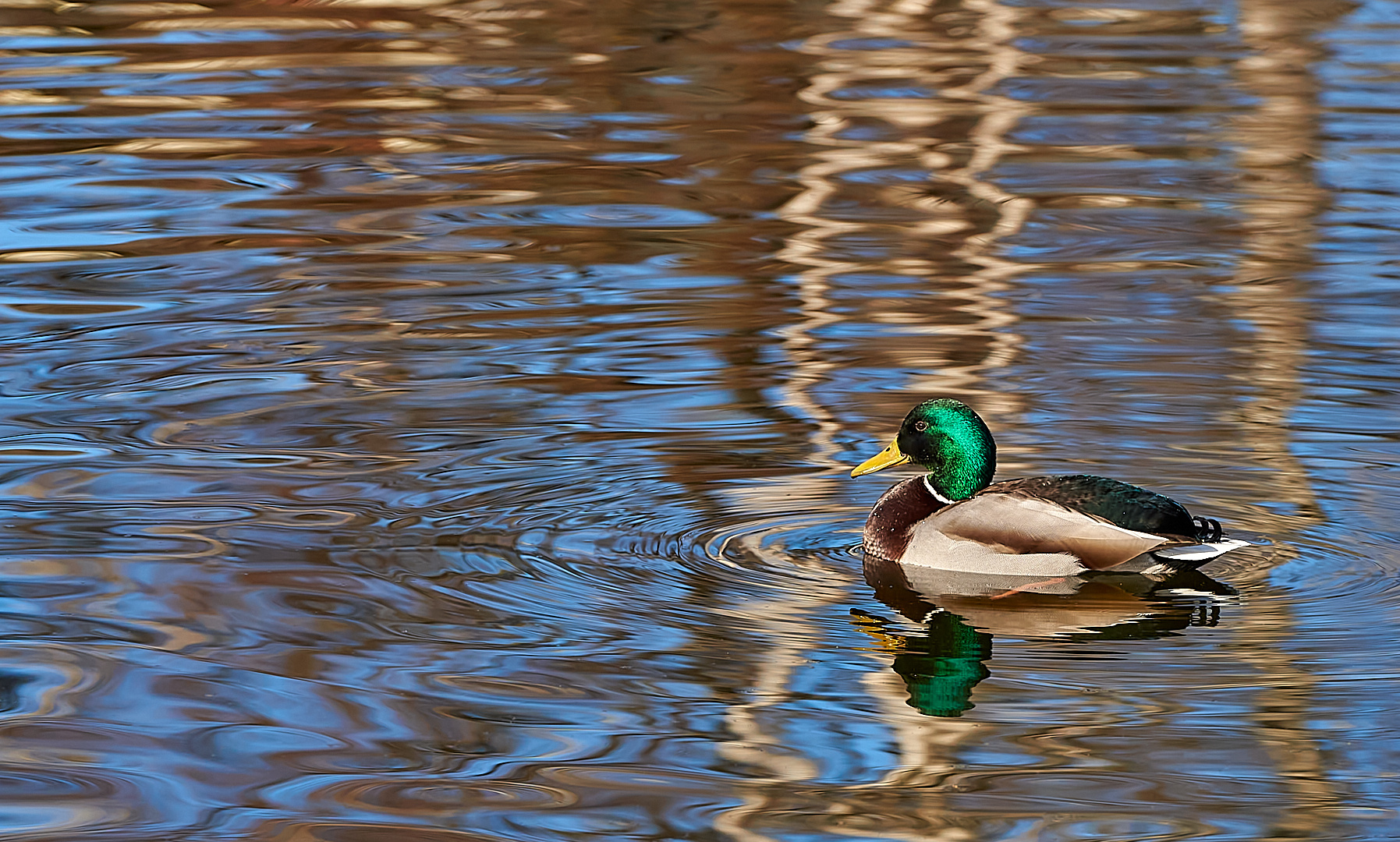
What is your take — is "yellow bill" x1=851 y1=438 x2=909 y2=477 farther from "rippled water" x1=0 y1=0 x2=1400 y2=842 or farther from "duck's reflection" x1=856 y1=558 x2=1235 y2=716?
"duck's reflection" x1=856 y1=558 x2=1235 y2=716

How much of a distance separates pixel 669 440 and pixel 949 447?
157cm

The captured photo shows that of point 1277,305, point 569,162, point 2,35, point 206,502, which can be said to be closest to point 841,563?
point 206,502

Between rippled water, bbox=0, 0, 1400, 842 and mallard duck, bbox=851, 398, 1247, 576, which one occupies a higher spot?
mallard duck, bbox=851, 398, 1247, 576

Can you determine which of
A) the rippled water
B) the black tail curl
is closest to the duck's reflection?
the rippled water

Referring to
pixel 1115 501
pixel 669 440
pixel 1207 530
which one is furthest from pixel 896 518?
pixel 669 440

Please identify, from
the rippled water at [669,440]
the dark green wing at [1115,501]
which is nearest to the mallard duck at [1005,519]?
the dark green wing at [1115,501]

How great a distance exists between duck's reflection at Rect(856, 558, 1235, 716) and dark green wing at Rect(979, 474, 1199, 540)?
268 millimetres

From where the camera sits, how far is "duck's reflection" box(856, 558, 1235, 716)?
6715mm

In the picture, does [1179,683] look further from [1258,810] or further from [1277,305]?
[1277,305]

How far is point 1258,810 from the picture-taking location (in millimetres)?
5656

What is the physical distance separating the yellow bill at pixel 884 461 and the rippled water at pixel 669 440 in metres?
0.24

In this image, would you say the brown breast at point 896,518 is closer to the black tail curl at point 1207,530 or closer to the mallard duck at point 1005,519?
the mallard duck at point 1005,519

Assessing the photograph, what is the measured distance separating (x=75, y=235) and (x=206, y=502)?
17.3 ft

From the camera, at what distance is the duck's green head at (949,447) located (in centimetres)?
782
